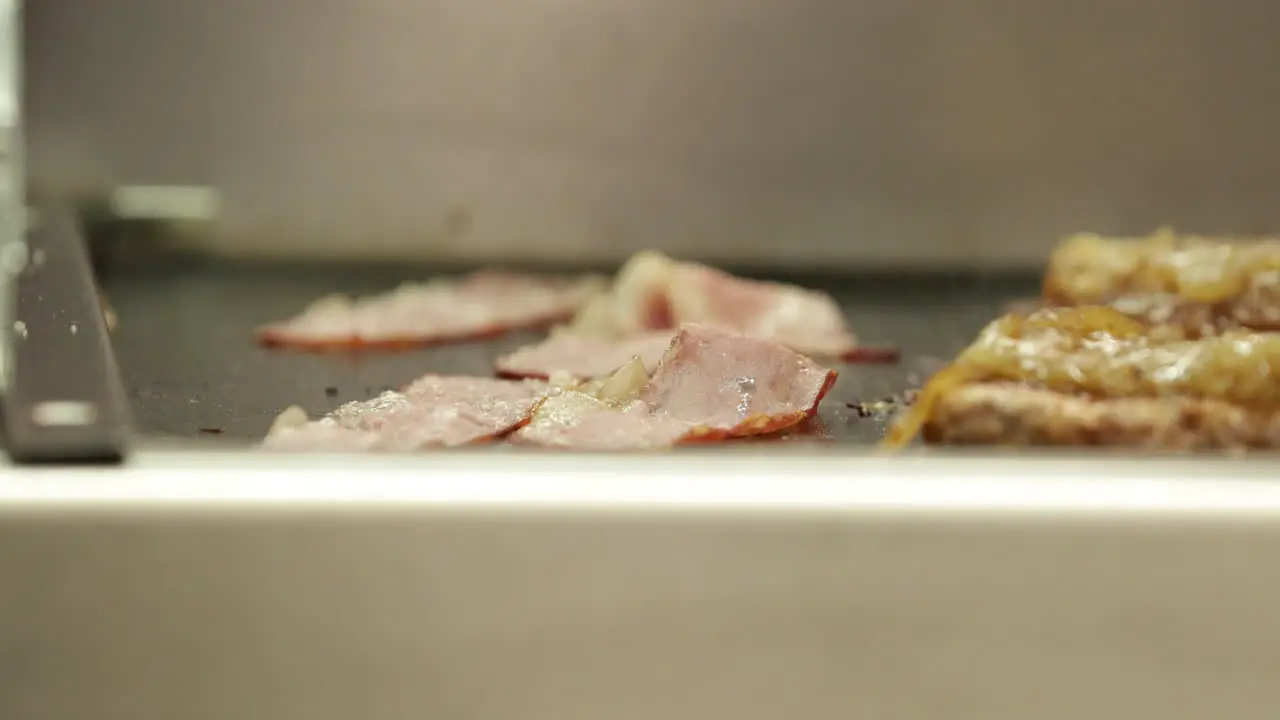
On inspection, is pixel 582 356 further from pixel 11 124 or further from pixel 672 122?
pixel 11 124

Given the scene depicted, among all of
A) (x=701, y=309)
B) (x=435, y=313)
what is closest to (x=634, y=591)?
(x=701, y=309)

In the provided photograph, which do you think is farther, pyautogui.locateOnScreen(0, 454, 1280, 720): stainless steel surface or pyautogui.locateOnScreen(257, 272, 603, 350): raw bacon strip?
pyautogui.locateOnScreen(257, 272, 603, 350): raw bacon strip

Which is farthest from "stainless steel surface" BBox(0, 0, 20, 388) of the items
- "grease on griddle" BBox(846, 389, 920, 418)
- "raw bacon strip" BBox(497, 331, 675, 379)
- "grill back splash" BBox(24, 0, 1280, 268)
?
"grease on griddle" BBox(846, 389, 920, 418)

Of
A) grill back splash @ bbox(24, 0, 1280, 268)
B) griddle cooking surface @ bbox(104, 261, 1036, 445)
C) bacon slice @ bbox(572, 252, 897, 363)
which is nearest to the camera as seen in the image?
griddle cooking surface @ bbox(104, 261, 1036, 445)

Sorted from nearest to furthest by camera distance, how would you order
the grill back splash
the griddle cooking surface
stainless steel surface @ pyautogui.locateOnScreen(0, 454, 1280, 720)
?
stainless steel surface @ pyautogui.locateOnScreen(0, 454, 1280, 720) < the griddle cooking surface < the grill back splash

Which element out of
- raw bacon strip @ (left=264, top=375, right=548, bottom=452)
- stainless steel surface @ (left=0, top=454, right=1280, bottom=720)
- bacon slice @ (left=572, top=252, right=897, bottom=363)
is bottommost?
stainless steel surface @ (left=0, top=454, right=1280, bottom=720)

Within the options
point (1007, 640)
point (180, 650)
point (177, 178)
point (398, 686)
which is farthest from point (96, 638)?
point (177, 178)

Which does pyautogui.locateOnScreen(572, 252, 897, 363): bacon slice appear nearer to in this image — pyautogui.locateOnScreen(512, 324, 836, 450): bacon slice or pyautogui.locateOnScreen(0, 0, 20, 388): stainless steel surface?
pyautogui.locateOnScreen(512, 324, 836, 450): bacon slice
